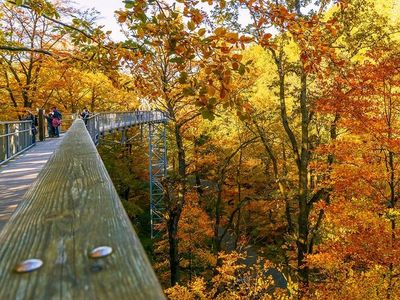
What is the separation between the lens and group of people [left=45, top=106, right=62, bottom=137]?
1579 cm

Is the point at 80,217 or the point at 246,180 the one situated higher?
the point at 80,217

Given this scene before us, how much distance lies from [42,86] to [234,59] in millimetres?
18510

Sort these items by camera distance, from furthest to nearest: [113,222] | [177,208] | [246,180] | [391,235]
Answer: [246,180], [177,208], [391,235], [113,222]

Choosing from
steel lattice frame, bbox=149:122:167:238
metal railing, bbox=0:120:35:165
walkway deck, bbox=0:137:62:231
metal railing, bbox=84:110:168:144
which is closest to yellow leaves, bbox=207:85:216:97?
walkway deck, bbox=0:137:62:231

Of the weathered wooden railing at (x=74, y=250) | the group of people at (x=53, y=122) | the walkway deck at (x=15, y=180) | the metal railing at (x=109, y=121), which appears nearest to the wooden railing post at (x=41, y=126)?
the group of people at (x=53, y=122)

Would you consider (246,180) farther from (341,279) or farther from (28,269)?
(28,269)

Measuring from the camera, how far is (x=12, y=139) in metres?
9.40

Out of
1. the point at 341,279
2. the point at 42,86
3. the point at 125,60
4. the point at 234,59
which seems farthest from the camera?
the point at 42,86

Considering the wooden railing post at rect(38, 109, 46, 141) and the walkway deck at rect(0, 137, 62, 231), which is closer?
the walkway deck at rect(0, 137, 62, 231)

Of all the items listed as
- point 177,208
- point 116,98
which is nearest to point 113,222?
point 177,208

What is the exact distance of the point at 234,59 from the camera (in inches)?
88.7

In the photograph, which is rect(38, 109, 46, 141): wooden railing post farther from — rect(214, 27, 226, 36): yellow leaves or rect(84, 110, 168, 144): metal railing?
rect(214, 27, 226, 36): yellow leaves

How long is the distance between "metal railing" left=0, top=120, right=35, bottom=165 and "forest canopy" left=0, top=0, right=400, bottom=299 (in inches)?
93.4

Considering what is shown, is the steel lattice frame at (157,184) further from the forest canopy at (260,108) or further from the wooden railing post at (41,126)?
the wooden railing post at (41,126)
